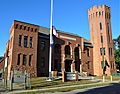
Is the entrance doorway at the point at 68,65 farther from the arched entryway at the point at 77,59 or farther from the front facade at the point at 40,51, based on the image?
the arched entryway at the point at 77,59

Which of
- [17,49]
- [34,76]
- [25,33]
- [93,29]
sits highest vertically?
[93,29]

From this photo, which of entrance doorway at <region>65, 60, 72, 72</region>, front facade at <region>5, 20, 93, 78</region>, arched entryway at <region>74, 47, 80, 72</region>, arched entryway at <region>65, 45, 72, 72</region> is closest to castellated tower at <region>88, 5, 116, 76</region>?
front facade at <region>5, 20, 93, 78</region>

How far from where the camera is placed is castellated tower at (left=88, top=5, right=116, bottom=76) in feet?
180

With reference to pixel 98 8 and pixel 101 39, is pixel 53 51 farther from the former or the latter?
pixel 98 8

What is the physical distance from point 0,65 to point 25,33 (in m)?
12.4

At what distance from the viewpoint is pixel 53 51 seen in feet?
161

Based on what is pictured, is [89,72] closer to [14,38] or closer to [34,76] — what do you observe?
[34,76]

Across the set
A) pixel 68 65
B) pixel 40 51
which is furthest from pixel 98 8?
pixel 40 51

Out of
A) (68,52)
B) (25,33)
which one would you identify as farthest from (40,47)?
(68,52)

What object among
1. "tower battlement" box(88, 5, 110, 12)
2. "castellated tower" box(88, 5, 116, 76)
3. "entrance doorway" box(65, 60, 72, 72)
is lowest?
"entrance doorway" box(65, 60, 72, 72)

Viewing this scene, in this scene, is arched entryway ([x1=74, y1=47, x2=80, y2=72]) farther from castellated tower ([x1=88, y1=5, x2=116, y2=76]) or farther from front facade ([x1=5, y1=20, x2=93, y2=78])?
castellated tower ([x1=88, y1=5, x2=116, y2=76])

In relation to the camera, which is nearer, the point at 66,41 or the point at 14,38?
the point at 14,38

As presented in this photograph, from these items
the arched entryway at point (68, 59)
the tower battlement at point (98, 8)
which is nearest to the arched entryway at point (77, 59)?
the arched entryway at point (68, 59)

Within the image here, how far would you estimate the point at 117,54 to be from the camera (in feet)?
220
